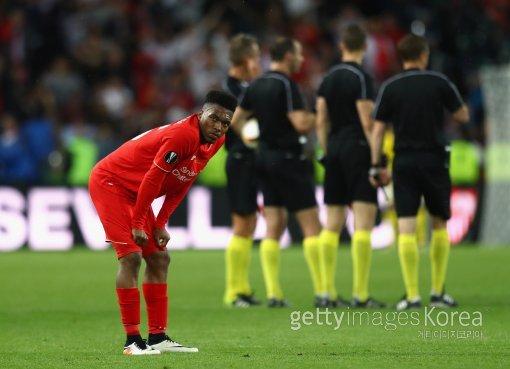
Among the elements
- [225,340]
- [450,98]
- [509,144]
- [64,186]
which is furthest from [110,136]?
[225,340]

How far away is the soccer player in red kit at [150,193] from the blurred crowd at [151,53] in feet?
37.4

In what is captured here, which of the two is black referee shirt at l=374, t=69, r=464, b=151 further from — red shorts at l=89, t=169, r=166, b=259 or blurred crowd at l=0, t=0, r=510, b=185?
blurred crowd at l=0, t=0, r=510, b=185

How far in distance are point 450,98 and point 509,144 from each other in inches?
345

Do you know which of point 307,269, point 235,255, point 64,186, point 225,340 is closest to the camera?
point 225,340

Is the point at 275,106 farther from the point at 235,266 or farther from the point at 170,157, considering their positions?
the point at 170,157

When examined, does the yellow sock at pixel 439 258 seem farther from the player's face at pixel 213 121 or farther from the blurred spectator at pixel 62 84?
the blurred spectator at pixel 62 84

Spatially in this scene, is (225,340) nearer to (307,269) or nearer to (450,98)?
(450,98)

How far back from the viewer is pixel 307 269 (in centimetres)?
1545

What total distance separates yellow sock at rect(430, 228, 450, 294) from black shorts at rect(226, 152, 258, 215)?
5.86ft

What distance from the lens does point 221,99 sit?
7.85 metres

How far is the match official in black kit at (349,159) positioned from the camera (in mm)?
10930

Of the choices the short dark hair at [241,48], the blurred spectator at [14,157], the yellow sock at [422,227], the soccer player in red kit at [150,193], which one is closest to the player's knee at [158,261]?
the soccer player in red kit at [150,193]

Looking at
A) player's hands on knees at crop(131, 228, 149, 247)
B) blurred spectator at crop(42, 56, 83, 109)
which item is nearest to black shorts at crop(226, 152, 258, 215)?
player's hands on knees at crop(131, 228, 149, 247)

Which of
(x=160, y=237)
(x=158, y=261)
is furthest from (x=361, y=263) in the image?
(x=160, y=237)
